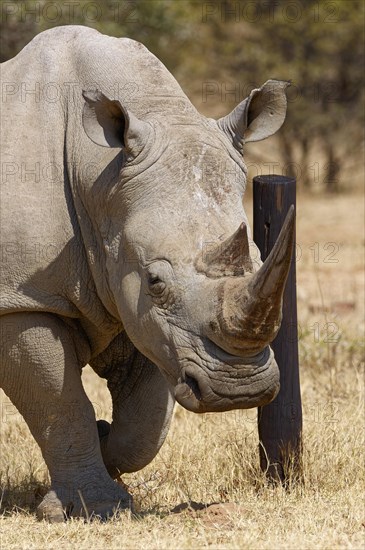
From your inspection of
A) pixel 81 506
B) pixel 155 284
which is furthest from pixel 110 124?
pixel 81 506

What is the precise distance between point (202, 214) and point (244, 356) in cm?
71

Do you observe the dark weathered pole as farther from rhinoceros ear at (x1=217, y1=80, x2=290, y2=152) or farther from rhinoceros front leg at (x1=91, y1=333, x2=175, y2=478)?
rhinoceros front leg at (x1=91, y1=333, x2=175, y2=478)

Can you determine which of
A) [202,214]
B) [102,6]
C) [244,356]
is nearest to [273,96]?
[202,214]

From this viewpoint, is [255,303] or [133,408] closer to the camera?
[255,303]

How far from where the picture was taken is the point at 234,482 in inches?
277

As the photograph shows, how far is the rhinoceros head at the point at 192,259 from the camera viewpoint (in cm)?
554

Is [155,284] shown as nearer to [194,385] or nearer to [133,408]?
[194,385]

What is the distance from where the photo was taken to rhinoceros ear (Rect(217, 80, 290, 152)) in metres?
6.39

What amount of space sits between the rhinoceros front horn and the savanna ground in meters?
0.93

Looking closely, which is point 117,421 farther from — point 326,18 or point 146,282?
point 326,18

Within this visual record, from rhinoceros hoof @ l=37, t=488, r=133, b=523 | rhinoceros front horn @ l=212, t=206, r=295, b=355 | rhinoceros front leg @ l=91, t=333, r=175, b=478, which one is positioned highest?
rhinoceros front horn @ l=212, t=206, r=295, b=355

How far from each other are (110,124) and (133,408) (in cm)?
173

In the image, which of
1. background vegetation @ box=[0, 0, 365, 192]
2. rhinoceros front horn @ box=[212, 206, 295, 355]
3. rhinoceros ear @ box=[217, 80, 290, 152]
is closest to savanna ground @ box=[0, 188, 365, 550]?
rhinoceros front horn @ box=[212, 206, 295, 355]

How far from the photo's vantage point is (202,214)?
5.84 m
